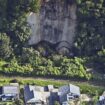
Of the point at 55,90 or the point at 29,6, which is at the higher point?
the point at 29,6

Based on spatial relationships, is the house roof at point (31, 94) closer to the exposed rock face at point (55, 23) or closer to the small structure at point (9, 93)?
the small structure at point (9, 93)

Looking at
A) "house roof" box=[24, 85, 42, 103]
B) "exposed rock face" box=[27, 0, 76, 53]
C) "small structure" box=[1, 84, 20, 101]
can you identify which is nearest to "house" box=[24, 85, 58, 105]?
"house roof" box=[24, 85, 42, 103]

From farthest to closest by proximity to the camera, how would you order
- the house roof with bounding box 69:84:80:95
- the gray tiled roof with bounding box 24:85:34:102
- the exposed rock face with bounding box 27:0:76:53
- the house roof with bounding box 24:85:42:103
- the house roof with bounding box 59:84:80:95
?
the exposed rock face with bounding box 27:0:76:53, the house roof with bounding box 69:84:80:95, the house roof with bounding box 59:84:80:95, the gray tiled roof with bounding box 24:85:34:102, the house roof with bounding box 24:85:42:103

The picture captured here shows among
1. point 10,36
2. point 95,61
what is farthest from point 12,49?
point 95,61

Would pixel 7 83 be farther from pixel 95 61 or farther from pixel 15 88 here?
pixel 95 61

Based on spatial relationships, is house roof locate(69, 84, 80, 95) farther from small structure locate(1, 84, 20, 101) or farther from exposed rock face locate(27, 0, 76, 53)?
small structure locate(1, 84, 20, 101)

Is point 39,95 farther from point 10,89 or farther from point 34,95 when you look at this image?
point 10,89
